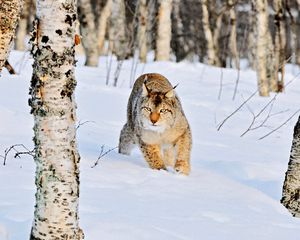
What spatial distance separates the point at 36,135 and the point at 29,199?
1066 millimetres

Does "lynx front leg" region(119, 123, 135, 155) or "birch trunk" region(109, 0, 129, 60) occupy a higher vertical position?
"birch trunk" region(109, 0, 129, 60)

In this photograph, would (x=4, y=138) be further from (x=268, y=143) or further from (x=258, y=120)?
(x=258, y=120)

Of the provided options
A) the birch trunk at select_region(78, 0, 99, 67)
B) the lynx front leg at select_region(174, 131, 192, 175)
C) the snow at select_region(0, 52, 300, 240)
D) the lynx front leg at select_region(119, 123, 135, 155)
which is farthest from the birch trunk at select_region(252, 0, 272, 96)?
the lynx front leg at select_region(174, 131, 192, 175)

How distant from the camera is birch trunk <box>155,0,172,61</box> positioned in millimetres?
15047

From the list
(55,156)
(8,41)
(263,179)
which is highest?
(8,41)

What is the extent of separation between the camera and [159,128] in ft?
18.5

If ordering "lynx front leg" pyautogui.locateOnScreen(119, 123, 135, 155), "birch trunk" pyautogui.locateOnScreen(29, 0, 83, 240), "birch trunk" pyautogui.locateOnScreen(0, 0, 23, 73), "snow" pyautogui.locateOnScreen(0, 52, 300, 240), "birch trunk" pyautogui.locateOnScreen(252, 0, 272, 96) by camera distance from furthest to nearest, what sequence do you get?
"birch trunk" pyautogui.locateOnScreen(252, 0, 272, 96), "lynx front leg" pyautogui.locateOnScreen(119, 123, 135, 155), "birch trunk" pyautogui.locateOnScreen(0, 0, 23, 73), "snow" pyautogui.locateOnScreen(0, 52, 300, 240), "birch trunk" pyautogui.locateOnScreen(29, 0, 83, 240)

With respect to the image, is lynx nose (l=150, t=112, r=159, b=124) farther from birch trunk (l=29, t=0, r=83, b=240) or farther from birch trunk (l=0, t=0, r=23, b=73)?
birch trunk (l=29, t=0, r=83, b=240)

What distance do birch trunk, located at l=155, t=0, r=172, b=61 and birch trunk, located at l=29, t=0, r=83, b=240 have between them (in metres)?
12.4

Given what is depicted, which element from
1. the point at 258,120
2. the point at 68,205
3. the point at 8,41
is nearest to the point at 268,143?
the point at 258,120

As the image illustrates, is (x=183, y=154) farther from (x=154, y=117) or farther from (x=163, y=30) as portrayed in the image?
(x=163, y=30)

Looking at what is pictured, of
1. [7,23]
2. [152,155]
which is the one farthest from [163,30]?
[7,23]

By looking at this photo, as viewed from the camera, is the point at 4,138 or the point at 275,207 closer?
the point at 275,207

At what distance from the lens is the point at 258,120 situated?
8.90m
